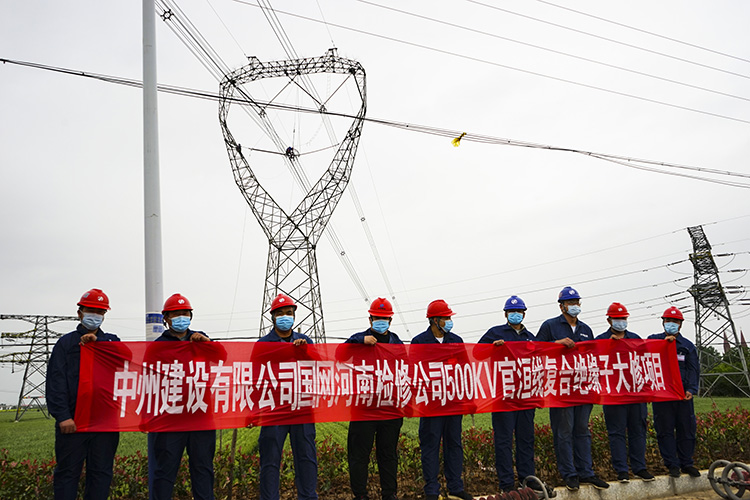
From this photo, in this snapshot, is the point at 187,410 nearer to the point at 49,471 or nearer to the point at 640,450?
the point at 49,471

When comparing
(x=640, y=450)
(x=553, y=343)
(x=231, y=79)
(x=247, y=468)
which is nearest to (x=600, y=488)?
(x=640, y=450)

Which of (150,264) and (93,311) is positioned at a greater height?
(150,264)

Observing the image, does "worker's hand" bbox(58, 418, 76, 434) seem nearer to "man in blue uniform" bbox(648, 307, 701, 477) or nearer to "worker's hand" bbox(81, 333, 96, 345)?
"worker's hand" bbox(81, 333, 96, 345)

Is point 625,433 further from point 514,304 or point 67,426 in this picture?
point 67,426

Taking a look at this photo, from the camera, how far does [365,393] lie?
7.13m

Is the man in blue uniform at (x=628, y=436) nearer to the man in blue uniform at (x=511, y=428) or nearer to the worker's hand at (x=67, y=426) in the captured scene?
the man in blue uniform at (x=511, y=428)

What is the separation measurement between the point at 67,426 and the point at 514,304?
232 inches

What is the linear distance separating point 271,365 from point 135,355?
1558mm

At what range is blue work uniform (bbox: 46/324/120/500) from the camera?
561 centimetres

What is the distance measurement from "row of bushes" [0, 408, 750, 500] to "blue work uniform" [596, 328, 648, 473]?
0.54 metres

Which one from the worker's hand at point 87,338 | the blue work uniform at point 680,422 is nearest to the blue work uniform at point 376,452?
the worker's hand at point 87,338

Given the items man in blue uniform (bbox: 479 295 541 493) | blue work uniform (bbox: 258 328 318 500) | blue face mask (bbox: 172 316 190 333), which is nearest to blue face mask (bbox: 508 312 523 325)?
man in blue uniform (bbox: 479 295 541 493)

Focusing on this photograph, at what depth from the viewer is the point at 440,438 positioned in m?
7.23

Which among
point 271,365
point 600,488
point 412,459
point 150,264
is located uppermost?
point 150,264
